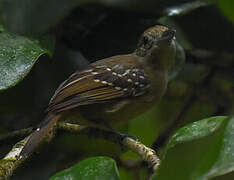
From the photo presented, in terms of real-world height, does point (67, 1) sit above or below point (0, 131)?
above

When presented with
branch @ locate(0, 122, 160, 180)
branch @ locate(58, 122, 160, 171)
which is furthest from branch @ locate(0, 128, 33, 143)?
branch @ locate(58, 122, 160, 171)

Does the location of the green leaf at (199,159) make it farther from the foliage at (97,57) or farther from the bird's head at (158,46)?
the bird's head at (158,46)

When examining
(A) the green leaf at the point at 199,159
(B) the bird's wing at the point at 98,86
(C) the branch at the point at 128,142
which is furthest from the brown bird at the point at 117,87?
(A) the green leaf at the point at 199,159

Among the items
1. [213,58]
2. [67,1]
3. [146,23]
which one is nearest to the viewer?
[67,1]

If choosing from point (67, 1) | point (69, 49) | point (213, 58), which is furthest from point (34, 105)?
point (213, 58)

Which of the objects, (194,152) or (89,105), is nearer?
(194,152)

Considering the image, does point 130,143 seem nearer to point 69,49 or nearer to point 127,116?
point 127,116

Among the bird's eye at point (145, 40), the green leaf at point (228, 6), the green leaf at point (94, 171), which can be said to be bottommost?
the bird's eye at point (145, 40)
